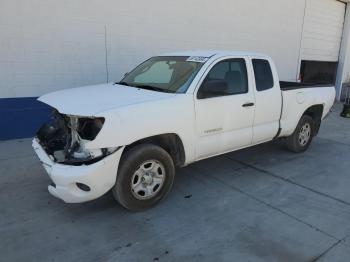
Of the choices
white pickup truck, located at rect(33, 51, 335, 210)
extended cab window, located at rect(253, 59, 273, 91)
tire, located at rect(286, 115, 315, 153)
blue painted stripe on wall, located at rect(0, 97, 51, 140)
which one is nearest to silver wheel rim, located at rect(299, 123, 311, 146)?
tire, located at rect(286, 115, 315, 153)

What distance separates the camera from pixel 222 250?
10.9ft

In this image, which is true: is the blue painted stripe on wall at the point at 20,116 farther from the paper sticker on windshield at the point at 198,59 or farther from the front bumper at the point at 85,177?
the paper sticker on windshield at the point at 198,59

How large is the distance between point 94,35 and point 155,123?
4435mm

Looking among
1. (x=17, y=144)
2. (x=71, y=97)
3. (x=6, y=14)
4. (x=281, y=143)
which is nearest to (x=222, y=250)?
(x=71, y=97)

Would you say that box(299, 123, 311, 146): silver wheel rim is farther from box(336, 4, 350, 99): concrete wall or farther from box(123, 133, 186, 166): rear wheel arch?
box(336, 4, 350, 99): concrete wall

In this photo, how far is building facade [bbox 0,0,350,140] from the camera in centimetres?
667

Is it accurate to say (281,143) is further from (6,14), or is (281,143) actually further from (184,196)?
(6,14)

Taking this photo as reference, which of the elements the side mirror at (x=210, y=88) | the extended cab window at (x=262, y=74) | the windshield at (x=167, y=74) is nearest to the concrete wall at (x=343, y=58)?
the extended cab window at (x=262, y=74)

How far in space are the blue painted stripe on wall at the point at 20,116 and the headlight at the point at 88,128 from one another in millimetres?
3762

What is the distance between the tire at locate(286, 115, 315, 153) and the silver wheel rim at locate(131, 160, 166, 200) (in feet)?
10.6

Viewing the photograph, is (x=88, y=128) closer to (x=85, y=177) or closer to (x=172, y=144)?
(x=85, y=177)

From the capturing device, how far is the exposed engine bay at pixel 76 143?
3561 mm

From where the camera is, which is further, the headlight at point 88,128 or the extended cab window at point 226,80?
the extended cab window at point 226,80

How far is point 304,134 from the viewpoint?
Result: 6.55 meters
